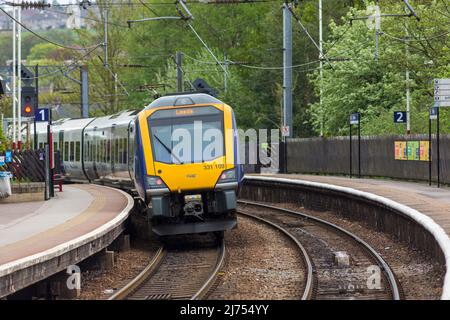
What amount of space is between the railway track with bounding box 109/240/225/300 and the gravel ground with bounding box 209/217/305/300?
9.0 inches

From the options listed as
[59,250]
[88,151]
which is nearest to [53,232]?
[59,250]

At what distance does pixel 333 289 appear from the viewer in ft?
46.9

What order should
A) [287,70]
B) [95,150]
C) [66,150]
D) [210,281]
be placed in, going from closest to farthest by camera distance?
[210,281] → [95,150] → [66,150] → [287,70]

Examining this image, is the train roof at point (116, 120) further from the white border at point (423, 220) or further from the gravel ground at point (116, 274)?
the gravel ground at point (116, 274)

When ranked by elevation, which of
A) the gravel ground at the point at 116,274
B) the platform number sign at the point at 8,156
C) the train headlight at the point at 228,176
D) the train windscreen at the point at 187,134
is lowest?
the gravel ground at the point at 116,274

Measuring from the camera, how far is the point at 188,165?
62.1 feet

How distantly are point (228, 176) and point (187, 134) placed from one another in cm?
116

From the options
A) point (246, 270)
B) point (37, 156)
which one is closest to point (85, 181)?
point (37, 156)

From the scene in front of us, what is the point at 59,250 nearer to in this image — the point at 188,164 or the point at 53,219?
the point at 188,164

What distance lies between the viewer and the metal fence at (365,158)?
29794 mm

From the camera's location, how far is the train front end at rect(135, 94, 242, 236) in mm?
18891

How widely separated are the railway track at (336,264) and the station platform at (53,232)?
345 centimetres

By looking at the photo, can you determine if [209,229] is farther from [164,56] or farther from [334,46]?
[164,56]

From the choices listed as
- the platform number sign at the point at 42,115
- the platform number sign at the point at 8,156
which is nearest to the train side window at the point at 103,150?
the platform number sign at the point at 42,115
